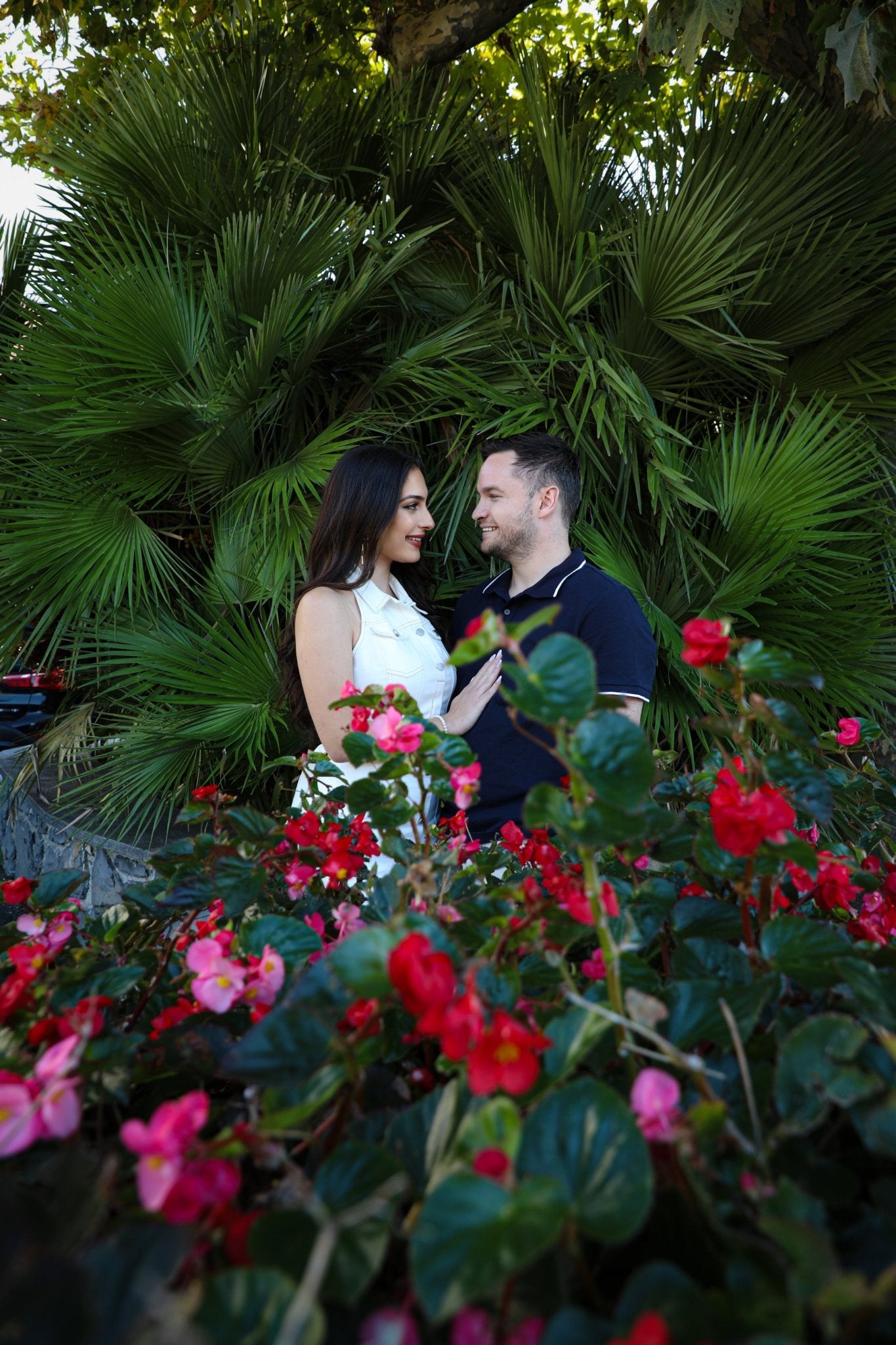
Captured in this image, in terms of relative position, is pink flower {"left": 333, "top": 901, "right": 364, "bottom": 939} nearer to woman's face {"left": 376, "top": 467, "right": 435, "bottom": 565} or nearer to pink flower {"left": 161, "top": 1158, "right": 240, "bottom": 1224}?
pink flower {"left": 161, "top": 1158, "right": 240, "bottom": 1224}

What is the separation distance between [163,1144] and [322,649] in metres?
→ 2.01

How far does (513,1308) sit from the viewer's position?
14.3 inches

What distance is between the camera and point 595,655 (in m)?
2.30

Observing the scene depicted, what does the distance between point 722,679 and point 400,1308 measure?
40 centimetres

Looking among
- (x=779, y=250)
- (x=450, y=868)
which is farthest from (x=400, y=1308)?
(x=779, y=250)

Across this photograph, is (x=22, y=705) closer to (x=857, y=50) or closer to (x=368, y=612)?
(x=368, y=612)

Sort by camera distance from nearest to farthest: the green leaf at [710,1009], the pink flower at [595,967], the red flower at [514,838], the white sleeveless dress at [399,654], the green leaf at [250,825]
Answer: the green leaf at [710,1009], the pink flower at [595,967], the green leaf at [250,825], the red flower at [514,838], the white sleeveless dress at [399,654]

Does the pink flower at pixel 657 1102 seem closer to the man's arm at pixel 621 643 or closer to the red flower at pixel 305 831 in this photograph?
the red flower at pixel 305 831

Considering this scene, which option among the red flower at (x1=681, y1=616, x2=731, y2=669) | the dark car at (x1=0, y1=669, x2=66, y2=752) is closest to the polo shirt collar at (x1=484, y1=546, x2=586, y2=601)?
the red flower at (x1=681, y1=616, x2=731, y2=669)

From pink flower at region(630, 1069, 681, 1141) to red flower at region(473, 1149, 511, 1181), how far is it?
0.10 m

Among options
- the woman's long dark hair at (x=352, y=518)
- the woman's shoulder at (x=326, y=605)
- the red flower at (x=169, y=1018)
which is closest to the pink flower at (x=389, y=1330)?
the red flower at (x=169, y=1018)

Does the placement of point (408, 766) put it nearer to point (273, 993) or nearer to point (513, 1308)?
point (273, 993)

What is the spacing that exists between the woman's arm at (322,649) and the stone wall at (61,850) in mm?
937

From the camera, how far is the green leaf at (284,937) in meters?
0.60
